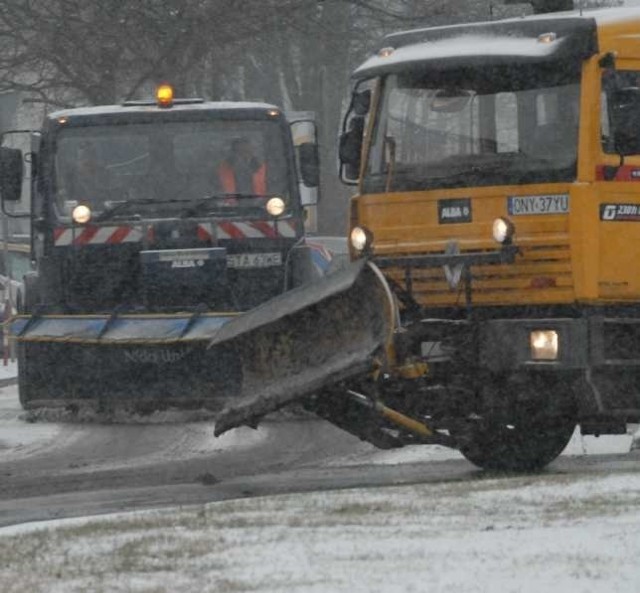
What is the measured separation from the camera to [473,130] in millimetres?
12742

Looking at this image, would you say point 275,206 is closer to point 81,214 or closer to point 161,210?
point 161,210

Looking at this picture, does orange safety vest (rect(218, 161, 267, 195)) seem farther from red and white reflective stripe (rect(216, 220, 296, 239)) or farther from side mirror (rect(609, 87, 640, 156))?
side mirror (rect(609, 87, 640, 156))

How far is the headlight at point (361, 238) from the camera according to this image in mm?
13172

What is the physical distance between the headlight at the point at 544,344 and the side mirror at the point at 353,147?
1.89 meters

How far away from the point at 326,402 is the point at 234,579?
494cm

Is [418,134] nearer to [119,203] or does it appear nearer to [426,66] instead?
[426,66]

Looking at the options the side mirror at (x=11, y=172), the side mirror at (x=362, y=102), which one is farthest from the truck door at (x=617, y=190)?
the side mirror at (x=11, y=172)

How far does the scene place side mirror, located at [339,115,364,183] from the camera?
13547 millimetres

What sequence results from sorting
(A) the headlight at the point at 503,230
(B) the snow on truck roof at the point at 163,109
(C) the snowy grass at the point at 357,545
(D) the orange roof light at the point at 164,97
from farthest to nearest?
1. (D) the orange roof light at the point at 164,97
2. (B) the snow on truck roof at the point at 163,109
3. (A) the headlight at the point at 503,230
4. (C) the snowy grass at the point at 357,545

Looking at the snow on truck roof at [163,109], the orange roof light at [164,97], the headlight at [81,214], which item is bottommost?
the headlight at [81,214]

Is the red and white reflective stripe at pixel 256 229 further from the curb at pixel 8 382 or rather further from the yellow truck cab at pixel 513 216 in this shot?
the curb at pixel 8 382

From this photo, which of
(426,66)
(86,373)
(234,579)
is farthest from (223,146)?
(234,579)

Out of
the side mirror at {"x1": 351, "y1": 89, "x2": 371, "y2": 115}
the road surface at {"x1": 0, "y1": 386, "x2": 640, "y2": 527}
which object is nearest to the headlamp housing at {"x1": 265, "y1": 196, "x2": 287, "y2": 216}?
the road surface at {"x1": 0, "y1": 386, "x2": 640, "y2": 527}

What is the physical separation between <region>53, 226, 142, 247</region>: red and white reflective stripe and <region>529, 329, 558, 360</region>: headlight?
20.0 feet
